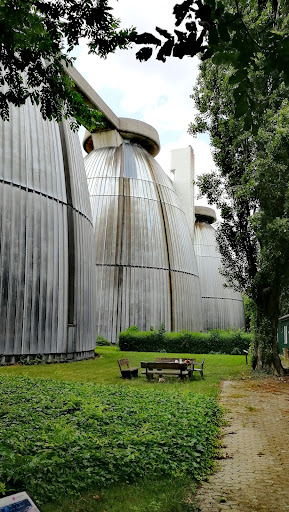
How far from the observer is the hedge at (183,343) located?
2331 centimetres

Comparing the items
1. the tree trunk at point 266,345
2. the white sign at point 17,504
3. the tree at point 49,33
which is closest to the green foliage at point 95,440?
the white sign at point 17,504

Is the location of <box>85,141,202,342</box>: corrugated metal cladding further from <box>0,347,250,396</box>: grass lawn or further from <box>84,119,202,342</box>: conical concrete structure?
<box>0,347,250,396</box>: grass lawn

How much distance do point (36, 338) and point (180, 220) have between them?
1814 cm

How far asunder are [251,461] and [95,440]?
7.09ft

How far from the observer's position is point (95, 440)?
5512 millimetres

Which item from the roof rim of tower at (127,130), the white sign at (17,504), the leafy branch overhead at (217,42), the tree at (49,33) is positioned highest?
the roof rim of tower at (127,130)

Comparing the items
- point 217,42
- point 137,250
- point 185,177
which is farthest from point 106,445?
point 185,177

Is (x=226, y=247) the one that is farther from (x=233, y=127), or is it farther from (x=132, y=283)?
(x=132, y=283)

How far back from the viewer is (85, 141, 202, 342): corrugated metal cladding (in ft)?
85.0

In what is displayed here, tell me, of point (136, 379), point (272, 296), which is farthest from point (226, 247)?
point (136, 379)

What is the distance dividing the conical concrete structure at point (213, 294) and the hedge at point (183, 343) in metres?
14.2

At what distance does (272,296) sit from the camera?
15570 millimetres

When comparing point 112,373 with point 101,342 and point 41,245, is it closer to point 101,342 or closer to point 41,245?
point 41,245

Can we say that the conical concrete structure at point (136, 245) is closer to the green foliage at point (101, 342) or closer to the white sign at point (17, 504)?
the green foliage at point (101, 342)
